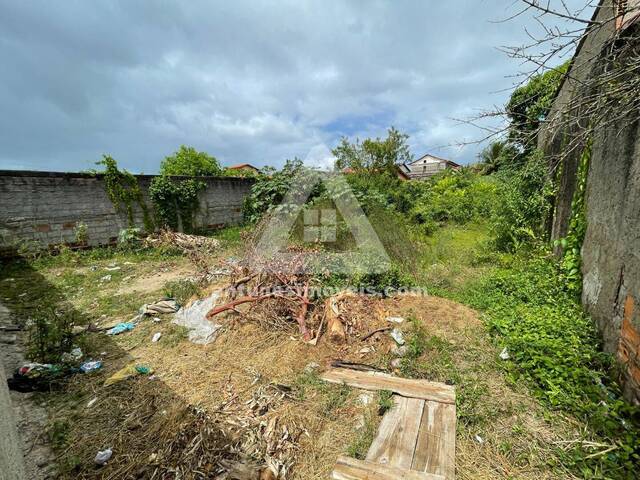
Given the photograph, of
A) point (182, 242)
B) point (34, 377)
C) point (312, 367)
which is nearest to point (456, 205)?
point (182, 242)

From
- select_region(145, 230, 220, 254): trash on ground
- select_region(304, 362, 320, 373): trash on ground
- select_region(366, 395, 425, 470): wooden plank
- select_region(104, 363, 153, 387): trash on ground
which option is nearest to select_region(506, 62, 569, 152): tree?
select_region(366, 395, 425, 470): wooden plank

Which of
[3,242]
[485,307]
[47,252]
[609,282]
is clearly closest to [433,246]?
[485,307]

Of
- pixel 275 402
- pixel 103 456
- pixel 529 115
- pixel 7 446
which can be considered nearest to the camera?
pixel 7 446

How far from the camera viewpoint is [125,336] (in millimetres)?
3664

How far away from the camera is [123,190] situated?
7.90 meters

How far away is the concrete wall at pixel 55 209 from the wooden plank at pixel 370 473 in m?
8.43

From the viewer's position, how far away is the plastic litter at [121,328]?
373cm

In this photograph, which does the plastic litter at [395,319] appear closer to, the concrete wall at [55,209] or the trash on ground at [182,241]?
the trash on ground at [182,241]

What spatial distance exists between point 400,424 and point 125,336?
3503mm

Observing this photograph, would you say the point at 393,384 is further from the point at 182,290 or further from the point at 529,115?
the point at 529,115

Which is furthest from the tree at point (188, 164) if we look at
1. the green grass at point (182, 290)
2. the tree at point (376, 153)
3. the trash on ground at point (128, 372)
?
the trash on ground at point (128, 372)

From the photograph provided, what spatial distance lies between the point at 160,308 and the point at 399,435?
368 cm

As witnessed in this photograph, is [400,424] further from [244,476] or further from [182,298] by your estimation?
[182,298]

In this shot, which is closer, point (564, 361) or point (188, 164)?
point (564, 361)
